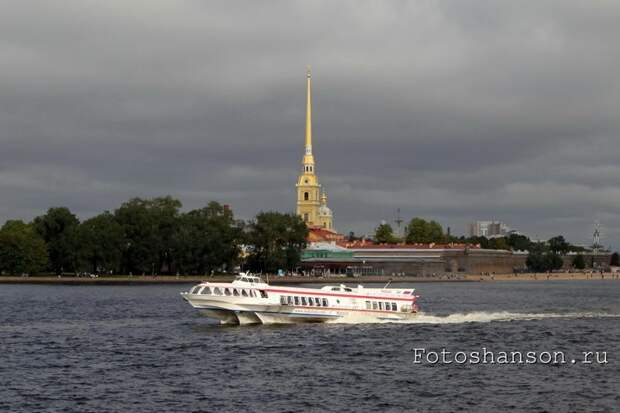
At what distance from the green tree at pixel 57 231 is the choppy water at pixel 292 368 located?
109 m

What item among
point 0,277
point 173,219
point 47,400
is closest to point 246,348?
point 47,400

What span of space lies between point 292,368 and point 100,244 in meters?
133

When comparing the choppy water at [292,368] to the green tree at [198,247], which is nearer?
the choppy water at [292,368]

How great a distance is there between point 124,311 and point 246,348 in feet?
113

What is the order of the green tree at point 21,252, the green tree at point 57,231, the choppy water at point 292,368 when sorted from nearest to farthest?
the choppy water at point 292,368
the green tree at point 21,252
the green tree at point 57,231

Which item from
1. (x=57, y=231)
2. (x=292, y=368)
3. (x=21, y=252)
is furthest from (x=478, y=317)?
(x=57, y=231)

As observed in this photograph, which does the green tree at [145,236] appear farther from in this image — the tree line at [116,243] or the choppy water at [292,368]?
the choppy water at [292,368]

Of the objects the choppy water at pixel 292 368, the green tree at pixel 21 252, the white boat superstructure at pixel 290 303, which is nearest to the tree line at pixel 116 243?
the green tree at pixel 21 252

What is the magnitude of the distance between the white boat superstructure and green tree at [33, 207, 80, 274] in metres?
119

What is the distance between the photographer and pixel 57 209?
197 metres

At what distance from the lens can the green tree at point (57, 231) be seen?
615ft

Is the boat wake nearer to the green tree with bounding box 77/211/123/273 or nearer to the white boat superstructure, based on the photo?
the white boat superstructure

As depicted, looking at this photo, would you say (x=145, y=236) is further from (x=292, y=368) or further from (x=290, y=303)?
(x=292, y=368)

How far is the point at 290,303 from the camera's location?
232 feet
